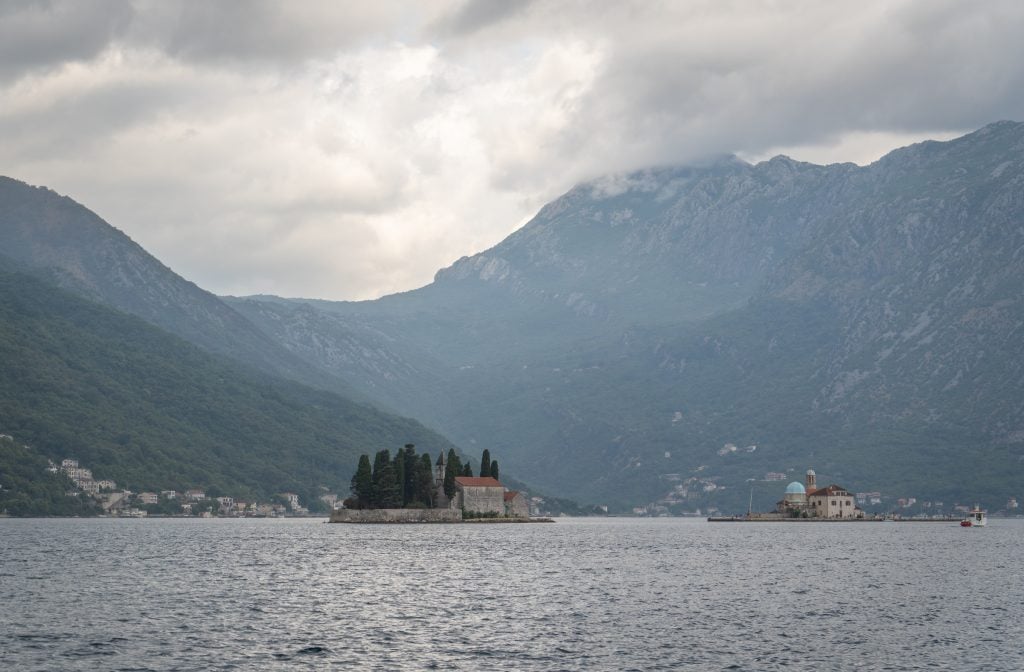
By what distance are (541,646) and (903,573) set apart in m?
72.3

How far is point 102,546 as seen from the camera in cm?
17488

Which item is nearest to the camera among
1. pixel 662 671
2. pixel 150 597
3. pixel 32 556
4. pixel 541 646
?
pixel 662 671

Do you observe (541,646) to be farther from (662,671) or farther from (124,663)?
(124,663)

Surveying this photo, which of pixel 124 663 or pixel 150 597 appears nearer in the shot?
pixel 124 663

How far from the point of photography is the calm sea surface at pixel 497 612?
74062mm

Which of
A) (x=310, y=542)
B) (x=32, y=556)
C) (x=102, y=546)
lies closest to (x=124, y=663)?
(x=32, y=556)

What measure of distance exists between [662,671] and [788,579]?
197ft

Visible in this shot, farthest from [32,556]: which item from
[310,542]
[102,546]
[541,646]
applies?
[541,646]

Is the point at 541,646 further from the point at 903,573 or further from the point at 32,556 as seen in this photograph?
the point at 32,556

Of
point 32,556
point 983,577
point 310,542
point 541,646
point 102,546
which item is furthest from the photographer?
point 310,542

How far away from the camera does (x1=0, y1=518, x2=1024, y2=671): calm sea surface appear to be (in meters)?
74.1

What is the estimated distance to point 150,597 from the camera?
104 m

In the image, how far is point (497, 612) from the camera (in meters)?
95.7

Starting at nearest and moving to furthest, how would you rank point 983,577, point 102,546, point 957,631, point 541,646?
1. point 541,646
2. point 957,631
3. point 983,577
4. point 102,546
